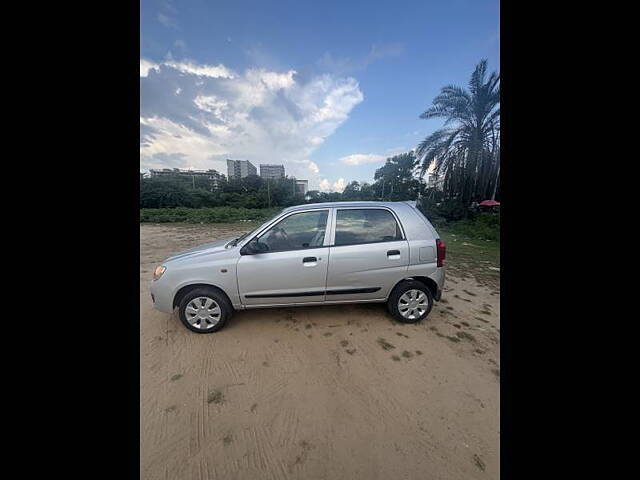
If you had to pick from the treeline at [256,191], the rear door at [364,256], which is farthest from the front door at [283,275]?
the treeline at [256,191]

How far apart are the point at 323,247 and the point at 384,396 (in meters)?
1.60

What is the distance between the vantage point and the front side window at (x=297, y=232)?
2.85 metres

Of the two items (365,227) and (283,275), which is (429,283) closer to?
(365,227)

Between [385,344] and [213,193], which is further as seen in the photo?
[213,193]

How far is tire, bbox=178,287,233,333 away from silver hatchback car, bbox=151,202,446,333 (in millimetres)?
11

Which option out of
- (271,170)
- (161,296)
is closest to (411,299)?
(161,296)

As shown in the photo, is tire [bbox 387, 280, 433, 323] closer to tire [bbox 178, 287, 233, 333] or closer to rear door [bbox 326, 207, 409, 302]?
rear door [bbox 326, 207, 409, 302]

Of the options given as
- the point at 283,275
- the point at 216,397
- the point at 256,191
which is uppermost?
the point at 256,191

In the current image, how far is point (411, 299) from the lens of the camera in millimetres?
2939

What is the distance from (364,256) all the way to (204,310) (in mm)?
2095

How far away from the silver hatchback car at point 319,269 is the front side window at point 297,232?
2 centimetres

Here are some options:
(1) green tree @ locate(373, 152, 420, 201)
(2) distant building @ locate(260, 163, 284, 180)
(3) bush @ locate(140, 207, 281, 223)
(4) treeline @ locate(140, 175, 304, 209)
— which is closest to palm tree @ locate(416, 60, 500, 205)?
(1) green tree @ locate(373, 152, 420, 201)

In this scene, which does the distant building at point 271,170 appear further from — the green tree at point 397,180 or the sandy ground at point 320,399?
the sandy ground at point 320,399

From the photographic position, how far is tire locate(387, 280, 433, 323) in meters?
2.89
